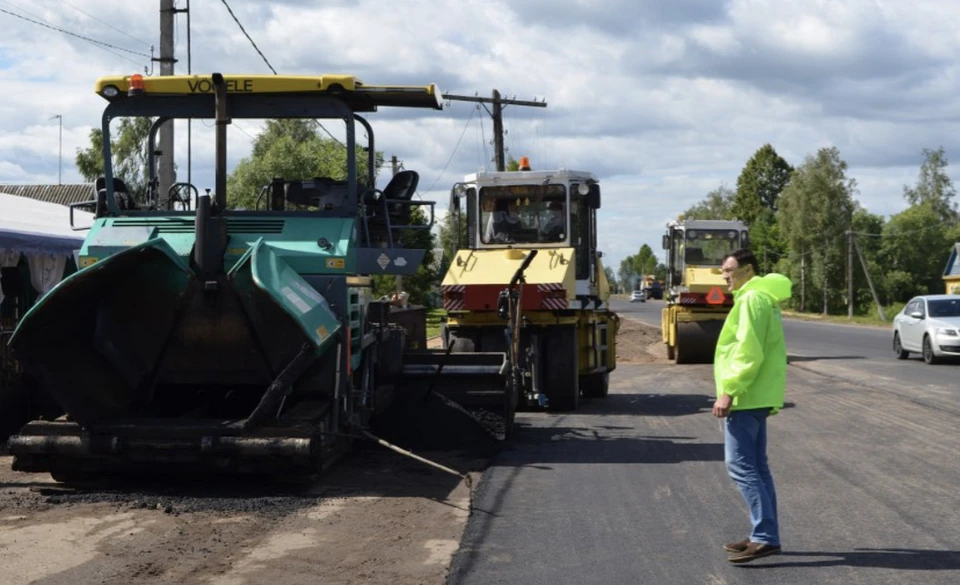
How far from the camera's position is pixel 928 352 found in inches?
947

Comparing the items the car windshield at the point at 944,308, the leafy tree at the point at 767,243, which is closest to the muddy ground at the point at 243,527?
the car windshield at the point at 944,308

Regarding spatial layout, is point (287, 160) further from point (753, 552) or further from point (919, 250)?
point (919, 250)

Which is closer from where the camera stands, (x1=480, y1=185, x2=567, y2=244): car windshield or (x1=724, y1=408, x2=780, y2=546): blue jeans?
(x1=724, y1=408, x2=780, y2=546): blue jeans

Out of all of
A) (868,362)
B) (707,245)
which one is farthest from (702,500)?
(707,245)

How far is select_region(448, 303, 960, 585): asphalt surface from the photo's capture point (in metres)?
6.68

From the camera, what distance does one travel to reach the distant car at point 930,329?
23516 millimetres

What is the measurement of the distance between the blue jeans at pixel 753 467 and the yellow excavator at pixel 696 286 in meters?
16.6

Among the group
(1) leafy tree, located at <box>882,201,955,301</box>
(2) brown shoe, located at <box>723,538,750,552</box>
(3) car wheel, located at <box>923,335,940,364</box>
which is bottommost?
(2) brown shoe, located at <box>723,538,750,552</box>

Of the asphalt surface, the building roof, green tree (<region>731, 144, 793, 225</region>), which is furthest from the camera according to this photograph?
green tree (<region>731, 144, 793, 225</region>)

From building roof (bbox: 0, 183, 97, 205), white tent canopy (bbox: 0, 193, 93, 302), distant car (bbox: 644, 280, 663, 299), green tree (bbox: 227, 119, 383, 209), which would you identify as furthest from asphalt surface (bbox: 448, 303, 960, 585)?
distant car (bbox: 644, 280, 663, 299)

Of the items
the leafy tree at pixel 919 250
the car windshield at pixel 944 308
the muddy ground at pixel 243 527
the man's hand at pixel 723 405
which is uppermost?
the leafy tree at pixel 919 250

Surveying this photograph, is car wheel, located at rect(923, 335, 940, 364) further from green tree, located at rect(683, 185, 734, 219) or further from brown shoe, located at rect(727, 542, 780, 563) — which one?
green tree, located at rect(683, 185, 734, 219)

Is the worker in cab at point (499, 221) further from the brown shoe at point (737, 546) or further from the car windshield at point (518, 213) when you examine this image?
the brown shoe at point (737, 546)

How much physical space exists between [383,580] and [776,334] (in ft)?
8.59
